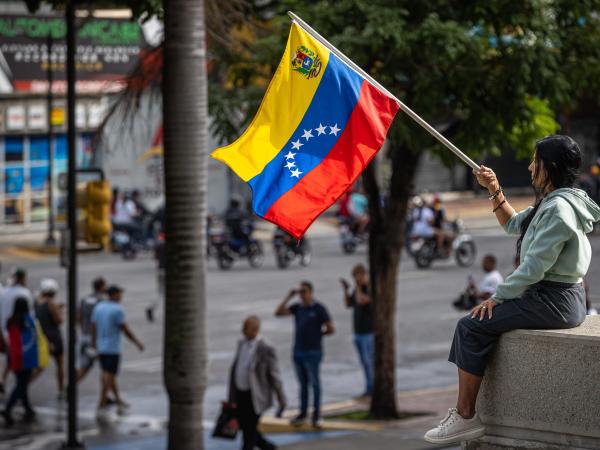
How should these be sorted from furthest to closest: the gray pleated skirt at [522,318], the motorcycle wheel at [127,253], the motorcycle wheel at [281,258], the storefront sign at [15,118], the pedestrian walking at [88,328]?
the storefront sign at [15,118] < the motorcycle wheel at [127,253] < the motorcycle wheel at [281,258] < the pedestrian walking at [88,328] < the gray pleated skirt at [522,318]

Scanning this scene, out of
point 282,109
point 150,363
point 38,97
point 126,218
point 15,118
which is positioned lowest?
point 150,363

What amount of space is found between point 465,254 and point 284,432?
48.9ft

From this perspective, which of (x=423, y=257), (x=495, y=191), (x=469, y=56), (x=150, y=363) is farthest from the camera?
(x=423, y=257)

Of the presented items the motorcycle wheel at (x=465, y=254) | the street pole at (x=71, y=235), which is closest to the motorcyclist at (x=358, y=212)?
the motorcycle wheel at (x=465, y=254)

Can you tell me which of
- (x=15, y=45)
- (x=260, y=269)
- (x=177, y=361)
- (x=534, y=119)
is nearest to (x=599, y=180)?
(x=260, y=269)

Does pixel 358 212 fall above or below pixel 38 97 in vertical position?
below

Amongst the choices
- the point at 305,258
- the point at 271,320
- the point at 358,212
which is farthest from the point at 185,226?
the point at 358,212

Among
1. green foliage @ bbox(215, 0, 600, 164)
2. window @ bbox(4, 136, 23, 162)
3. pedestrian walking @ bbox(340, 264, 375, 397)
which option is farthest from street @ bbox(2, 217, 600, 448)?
window @ bbox(4, 136, 23, 162)

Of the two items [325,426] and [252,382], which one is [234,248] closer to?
[325,426]

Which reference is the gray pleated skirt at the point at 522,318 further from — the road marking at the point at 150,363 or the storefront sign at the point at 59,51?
the storefront sign at the point at 59,51

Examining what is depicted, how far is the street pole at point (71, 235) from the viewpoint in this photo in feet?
48.7

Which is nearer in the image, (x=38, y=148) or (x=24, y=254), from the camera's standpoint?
(x=24, y=254)

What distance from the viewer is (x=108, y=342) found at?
17344mm

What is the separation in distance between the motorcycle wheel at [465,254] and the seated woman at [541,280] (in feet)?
78.3
